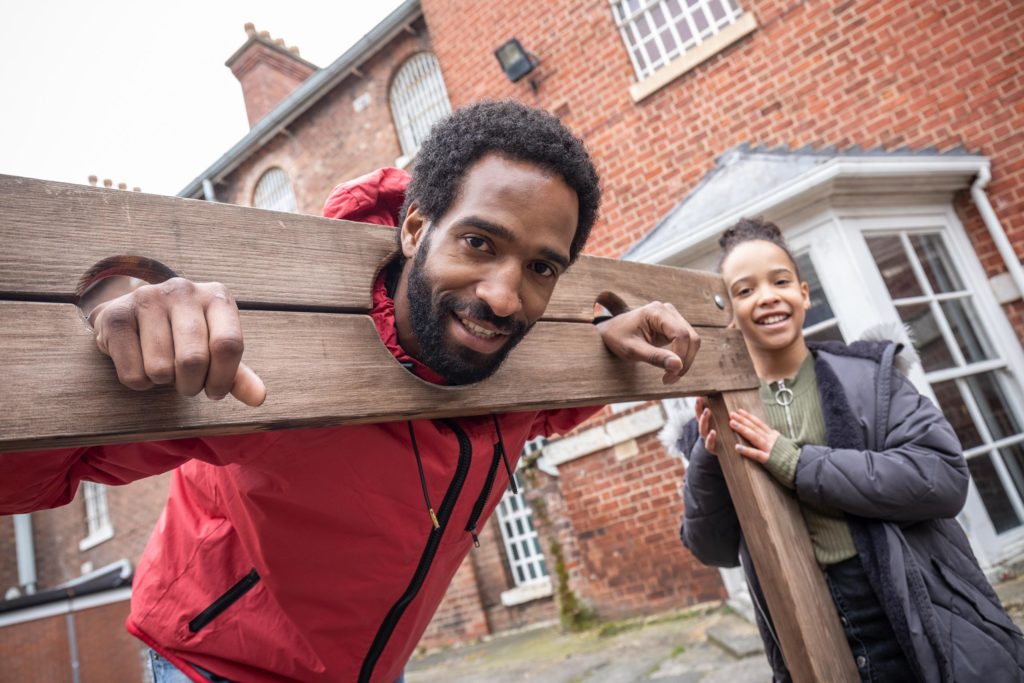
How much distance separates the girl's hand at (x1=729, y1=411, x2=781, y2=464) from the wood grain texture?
1274mm

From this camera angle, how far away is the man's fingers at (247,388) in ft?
2.94

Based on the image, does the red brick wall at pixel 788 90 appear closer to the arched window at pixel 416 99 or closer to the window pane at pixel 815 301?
the window pane at pixel 815 301

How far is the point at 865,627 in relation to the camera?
77.5 inches

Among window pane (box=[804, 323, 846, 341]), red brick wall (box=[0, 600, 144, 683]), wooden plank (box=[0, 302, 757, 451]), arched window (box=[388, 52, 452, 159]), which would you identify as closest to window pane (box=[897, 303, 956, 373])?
window pane (box=[804, 323, 846, 341])

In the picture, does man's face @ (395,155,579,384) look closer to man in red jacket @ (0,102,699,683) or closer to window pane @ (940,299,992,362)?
man in red jacket @ (0,102,699,683)

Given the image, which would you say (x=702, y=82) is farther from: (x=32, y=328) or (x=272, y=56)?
(x=272, y=56)

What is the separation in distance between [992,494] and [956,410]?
552 millimetres

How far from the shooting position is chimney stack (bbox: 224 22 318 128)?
423 inches

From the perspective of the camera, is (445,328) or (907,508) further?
(907,508)

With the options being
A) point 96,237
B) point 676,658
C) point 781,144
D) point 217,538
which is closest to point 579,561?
point 676,658

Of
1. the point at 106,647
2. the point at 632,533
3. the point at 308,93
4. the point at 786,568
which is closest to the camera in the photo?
the point at 786,568

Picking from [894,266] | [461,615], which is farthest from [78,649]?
[894,266]

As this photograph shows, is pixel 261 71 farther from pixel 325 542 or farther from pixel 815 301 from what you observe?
pixel 325 542

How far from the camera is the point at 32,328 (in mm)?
906
